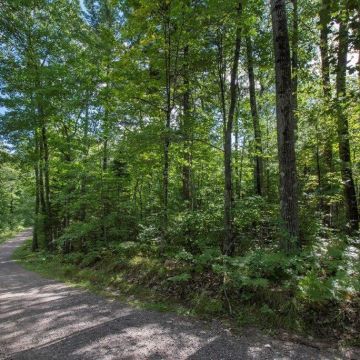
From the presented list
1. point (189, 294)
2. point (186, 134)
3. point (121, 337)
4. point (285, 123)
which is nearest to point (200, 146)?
point (186, 134)

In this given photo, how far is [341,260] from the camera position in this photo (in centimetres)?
539

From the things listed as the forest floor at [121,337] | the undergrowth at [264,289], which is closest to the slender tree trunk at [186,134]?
the undergrowth at [264,289]

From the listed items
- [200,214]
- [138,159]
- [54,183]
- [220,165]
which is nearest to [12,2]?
[54,183]

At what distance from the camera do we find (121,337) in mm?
4367

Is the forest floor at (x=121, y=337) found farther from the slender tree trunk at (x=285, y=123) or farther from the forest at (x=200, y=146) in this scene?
the slender tree trunk at (x=285, y=123)

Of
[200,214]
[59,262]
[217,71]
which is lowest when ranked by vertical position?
[59,262]

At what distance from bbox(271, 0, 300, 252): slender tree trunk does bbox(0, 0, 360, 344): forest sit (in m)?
0.03

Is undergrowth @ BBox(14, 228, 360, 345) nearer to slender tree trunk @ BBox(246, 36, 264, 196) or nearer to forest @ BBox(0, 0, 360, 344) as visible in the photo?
forest @ BBox(0, 0, 360, 344)

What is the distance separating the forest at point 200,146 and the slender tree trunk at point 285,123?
0.08 ft

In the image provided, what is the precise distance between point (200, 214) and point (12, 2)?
14.6m

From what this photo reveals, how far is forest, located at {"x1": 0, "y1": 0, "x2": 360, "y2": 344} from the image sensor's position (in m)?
5.19

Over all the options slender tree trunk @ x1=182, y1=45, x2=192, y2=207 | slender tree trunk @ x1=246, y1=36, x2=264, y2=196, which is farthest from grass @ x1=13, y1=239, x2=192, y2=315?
slender tree trunk @ x1=246, y1=36, x2=264, y2=196

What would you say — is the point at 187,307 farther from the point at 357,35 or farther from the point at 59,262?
the point at 59,262

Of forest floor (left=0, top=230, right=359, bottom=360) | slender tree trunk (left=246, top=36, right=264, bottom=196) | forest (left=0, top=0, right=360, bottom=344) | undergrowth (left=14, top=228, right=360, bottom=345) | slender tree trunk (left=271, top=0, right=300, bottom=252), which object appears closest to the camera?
forest floor (left=0, top=230, right=359, bottom=360)
